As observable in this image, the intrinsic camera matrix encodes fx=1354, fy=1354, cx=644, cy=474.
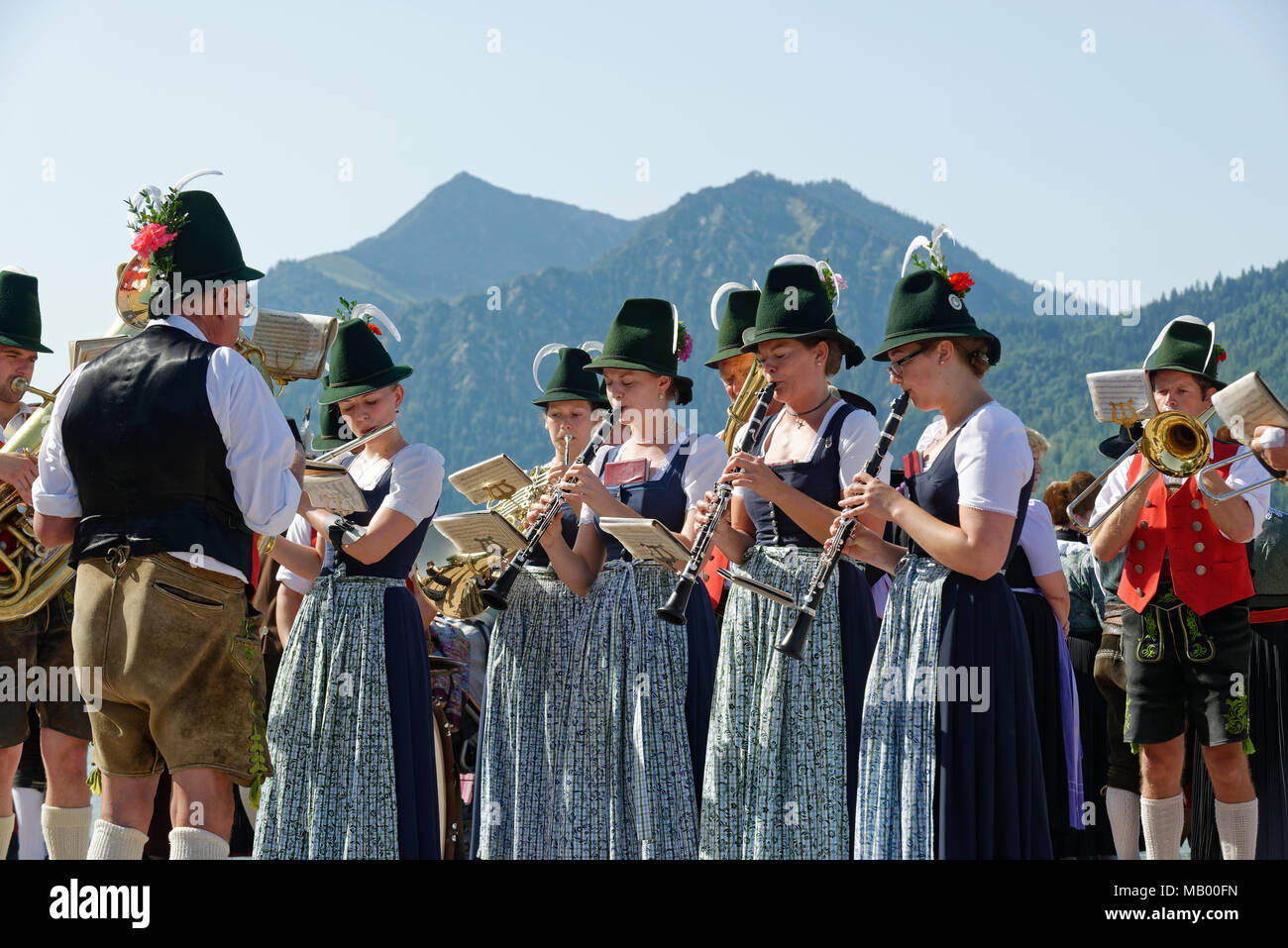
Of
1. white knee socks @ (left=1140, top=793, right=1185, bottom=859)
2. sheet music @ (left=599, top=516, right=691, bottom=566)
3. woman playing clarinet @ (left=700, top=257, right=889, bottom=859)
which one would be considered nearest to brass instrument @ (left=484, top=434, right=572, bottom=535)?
sheet music @ (left=599, top=516, right=691, bottom=566)

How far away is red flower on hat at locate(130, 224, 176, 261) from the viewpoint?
407 centimetres

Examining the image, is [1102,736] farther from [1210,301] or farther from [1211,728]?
[1210,301]

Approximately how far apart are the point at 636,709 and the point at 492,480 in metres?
1.42

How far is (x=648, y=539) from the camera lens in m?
4.47

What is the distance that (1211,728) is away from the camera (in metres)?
5.08

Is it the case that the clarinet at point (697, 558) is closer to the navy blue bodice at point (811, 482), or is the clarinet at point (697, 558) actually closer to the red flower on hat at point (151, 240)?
the navy blue bodice at point (811, 482)

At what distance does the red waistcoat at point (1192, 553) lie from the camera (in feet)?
16.8

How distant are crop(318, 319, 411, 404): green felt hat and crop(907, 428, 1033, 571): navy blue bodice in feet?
7.17

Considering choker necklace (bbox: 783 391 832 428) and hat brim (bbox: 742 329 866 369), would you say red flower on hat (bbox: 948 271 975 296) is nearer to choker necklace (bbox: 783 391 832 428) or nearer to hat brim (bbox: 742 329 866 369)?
hat brim (bbox: 742 329 866 369)
